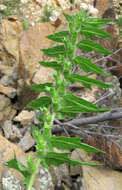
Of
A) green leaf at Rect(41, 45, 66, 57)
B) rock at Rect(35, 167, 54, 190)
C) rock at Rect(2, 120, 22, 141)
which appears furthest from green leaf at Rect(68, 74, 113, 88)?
rock at Rect(2, 120, 22, 141)

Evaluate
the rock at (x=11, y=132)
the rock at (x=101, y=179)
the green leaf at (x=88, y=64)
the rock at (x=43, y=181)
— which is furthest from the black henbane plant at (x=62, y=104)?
the rock at (x=11, y=132)

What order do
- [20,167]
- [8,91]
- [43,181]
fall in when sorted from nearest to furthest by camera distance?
[20,167] → [43,181] → [8,91]

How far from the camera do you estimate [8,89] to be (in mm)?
3047

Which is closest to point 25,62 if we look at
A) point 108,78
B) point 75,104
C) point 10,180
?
point 108,78

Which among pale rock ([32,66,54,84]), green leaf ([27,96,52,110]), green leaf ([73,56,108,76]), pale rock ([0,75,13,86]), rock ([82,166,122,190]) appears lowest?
rock ([82,166,122,190])

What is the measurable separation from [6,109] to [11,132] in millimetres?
735

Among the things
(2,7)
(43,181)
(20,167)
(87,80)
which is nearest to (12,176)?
(43,181)

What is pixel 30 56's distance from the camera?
10.8 ft

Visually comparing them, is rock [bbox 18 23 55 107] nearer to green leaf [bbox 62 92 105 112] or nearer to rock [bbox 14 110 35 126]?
rock [bbox 14 110 35 126]

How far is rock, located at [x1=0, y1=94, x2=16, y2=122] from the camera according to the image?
2.74 meters

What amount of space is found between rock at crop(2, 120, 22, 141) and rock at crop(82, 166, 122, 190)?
77 centimetres

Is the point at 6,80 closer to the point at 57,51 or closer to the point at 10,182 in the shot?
the point at 10,182

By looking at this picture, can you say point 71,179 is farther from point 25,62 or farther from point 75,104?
point 25,62

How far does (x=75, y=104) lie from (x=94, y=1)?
7.01 meters
